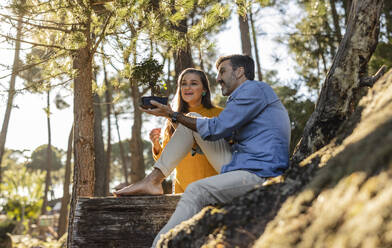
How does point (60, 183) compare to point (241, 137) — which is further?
point (60, 183)

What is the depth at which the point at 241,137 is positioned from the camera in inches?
97.4

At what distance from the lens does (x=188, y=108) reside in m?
3.90

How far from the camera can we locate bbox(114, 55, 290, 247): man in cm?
211

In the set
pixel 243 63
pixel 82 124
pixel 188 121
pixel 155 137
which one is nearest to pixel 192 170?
pixel 155 137

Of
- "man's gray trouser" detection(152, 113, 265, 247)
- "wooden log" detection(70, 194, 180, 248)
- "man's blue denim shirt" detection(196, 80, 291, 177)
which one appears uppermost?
"man's blue denim shirt" detection(196, 80, 291, 177)

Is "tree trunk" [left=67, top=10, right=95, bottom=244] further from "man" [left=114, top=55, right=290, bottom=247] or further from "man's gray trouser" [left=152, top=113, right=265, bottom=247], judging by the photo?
"man's gray trouser" [left=152, top=113, right=265, bottom=247]

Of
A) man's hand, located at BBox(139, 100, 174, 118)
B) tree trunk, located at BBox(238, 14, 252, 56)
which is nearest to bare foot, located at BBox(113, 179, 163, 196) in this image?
man's hand, located at BBox(139, 100, 174, 118)

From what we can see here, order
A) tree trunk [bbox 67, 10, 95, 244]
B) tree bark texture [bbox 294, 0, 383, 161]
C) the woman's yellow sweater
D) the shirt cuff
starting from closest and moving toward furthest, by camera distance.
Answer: tree bark texture [bbox 294, 0, 383, 161] → the shirt cuff → the woman's yellow sweater → tree trunk [bbox 67, 10, 95, 244]

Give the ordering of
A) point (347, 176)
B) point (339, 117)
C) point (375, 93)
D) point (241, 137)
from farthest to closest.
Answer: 1. point (241, 137)
2. point (339, 117)
3. point (375, 93)
4. point (347, 176)

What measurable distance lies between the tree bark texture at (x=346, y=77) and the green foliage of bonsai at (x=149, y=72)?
2497 mm

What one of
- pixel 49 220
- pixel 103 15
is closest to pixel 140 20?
pixel 103 15

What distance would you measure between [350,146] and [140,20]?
397cm

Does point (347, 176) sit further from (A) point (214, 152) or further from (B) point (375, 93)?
(A) point (214, 152)

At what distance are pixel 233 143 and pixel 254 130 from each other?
0.74 feet
